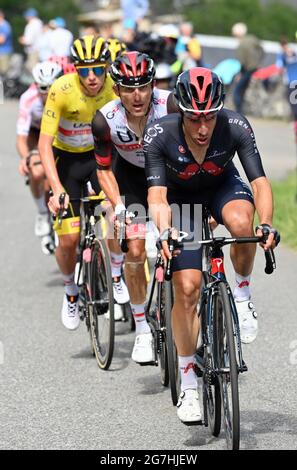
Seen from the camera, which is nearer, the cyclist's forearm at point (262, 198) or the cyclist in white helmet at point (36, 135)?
the cyclist's forearm at point (262, 198)

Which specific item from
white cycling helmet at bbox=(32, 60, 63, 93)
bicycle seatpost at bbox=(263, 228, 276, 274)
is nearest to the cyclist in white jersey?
bicycle seatpost at bbox=(263, 228, 276, 274)

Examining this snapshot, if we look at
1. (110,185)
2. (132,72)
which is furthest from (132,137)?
(132,72)

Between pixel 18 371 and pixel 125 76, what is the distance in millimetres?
2207

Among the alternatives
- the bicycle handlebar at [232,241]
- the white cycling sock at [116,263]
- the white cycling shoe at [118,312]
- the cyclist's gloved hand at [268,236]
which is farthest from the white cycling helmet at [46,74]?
the cyclist's gloved hand at [268,236]

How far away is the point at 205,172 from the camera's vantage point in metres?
6.70

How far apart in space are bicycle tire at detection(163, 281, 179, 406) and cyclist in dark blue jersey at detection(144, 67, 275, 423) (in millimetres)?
431

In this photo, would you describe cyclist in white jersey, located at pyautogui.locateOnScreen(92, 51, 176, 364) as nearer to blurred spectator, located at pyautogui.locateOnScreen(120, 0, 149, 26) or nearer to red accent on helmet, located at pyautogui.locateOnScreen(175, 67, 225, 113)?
red accent on helmet, located at pyautogui.locateOnScreen(175, 67, 225, 113)

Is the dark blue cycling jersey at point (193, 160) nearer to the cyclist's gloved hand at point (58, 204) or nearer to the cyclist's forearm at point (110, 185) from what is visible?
the cyclist's forearm at point (110, 185)

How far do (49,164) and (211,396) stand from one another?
2895 millimetres

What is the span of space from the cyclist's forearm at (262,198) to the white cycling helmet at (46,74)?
14.2 feet

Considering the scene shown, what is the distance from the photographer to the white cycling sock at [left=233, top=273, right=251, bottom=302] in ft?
23.1

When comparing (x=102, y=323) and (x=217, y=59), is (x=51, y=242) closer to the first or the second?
(x=102, y=323)

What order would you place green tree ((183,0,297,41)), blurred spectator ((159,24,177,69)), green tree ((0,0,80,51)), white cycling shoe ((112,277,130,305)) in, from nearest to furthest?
1. white cycling shoe ((112,277,130,305))
2. blurred spectator ((159,24,177,69))
3. green tree ((183,0,297,41))
4. green tree ((0,0,80,51))

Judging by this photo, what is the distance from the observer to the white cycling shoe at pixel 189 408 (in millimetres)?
6457
